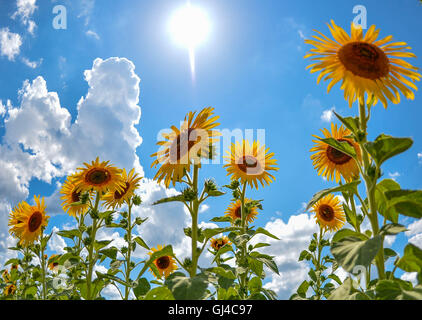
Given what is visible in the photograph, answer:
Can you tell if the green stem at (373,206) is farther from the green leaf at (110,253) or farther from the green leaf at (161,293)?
the green leaf at (110,253)

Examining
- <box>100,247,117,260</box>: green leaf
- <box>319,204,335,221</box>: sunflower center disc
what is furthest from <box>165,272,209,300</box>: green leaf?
<box>319,204,335,221</box>: sunflower center disc

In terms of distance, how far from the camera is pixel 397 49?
9.55 feet

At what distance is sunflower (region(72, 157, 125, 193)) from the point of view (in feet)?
17.3

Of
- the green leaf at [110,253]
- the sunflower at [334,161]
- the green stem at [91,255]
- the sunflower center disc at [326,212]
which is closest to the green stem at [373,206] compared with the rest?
the sunflower at [334,161]

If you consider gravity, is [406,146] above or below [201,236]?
above

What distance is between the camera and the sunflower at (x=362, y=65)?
8.59ft

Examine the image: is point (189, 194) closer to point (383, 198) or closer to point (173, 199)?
point (173, 199)

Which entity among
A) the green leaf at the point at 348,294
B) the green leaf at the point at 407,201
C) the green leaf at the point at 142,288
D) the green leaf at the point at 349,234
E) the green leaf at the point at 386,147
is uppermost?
the green leaf at the point at 386,147

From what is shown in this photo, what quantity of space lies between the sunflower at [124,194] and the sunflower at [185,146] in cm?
281

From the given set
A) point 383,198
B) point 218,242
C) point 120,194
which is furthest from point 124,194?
point 383,198

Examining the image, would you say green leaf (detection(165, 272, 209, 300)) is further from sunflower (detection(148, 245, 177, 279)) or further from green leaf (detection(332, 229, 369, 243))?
sunflower (detection(148, 245, 177, 279))
